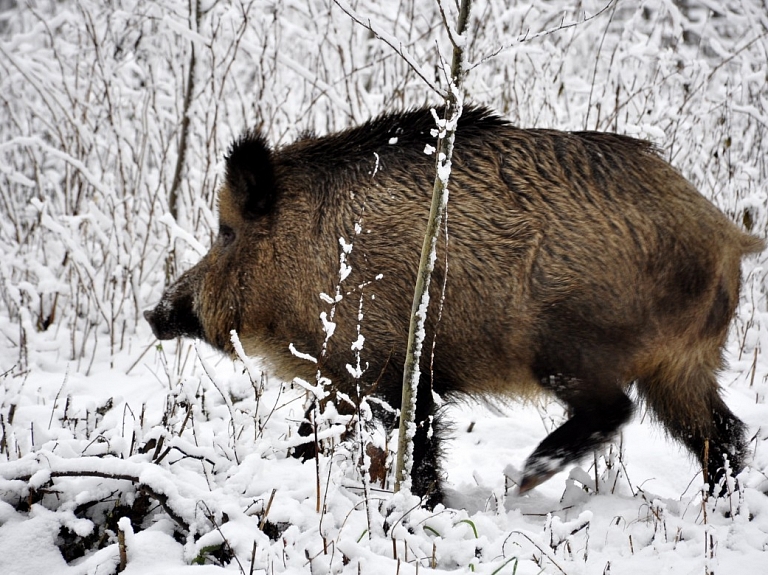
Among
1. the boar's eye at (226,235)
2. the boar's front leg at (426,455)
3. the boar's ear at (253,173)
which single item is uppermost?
the boar's ear at (253,173)

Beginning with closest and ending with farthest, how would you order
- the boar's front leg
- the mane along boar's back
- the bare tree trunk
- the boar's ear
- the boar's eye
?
the bare tree trunk → the mane along boar's back → the boar's front leg → the boar's ear → the boar's eye

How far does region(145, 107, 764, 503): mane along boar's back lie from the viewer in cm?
270

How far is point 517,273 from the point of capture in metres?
2.76

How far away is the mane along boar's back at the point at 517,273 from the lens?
270cm

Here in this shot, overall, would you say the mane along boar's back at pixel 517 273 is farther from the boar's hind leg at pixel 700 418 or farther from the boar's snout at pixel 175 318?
the boar's snout at pixel 175 318

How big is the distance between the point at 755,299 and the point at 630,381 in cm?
248

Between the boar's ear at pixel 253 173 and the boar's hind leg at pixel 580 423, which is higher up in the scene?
the boar's ear at pixel 253 173

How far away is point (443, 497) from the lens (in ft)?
9.59

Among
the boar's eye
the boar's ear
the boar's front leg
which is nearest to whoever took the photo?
the boar's front leg

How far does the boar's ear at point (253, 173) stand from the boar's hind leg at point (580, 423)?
1464 millimetres

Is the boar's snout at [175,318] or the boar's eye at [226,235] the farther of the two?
the boar's snout at [175,318]

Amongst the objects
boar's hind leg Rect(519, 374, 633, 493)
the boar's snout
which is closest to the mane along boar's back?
boar's hind leg Rect(519, 374, 633, 493)

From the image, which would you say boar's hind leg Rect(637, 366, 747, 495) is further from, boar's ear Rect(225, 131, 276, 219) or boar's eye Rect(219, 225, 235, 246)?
boar's eye Rect(219, 225, 235, 246)

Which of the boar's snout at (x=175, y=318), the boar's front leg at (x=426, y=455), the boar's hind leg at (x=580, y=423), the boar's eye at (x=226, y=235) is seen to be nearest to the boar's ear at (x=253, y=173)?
the boar's eye at (x=226, y=235)
